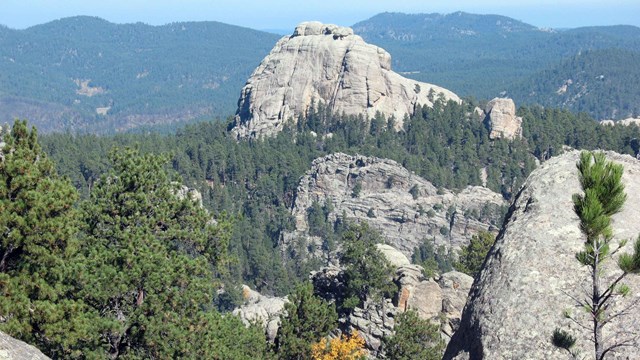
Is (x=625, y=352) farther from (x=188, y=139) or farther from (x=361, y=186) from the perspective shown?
(x=188, y=139)

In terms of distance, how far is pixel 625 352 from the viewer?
10844 mm

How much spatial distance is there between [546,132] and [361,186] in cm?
3110

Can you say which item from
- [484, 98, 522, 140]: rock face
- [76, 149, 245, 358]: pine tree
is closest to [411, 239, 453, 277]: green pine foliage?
[484, 98, 522, 140]: rock face

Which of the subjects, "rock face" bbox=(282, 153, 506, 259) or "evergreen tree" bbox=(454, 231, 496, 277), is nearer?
"evergreen tree" bbox=(454, 231, 496, 277)

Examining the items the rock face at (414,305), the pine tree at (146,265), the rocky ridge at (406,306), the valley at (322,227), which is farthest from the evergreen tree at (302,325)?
the pine tree at (146,265)

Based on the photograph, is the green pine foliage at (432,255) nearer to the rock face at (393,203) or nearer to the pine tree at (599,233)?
the rock face at (393,203)

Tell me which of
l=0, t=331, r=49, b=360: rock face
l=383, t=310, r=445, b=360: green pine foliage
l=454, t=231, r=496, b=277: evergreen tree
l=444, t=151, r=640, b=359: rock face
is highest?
l=444, t=151, r=640, b=359: rock face

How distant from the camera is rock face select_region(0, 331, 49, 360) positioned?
1360 cm

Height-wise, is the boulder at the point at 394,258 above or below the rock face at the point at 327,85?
below

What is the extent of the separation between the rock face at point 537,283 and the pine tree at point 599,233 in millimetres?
308

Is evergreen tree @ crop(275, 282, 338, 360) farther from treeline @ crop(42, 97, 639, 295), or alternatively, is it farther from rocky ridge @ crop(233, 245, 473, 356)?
treeline @ crop(42, 97, 639, 295)

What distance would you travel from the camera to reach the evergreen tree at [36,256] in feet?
62.3

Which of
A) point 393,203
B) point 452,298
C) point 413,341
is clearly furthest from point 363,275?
point 393,203

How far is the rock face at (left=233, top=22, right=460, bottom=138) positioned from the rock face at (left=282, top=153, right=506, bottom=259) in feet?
59.1
